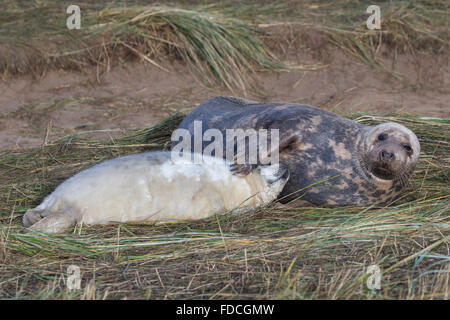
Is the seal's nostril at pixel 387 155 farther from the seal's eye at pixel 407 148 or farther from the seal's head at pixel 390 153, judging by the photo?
the seal's eye at pixel 407 148

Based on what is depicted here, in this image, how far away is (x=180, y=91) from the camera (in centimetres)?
716

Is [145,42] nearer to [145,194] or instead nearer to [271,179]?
[271,179]

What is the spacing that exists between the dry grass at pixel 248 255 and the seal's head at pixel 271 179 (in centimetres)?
9

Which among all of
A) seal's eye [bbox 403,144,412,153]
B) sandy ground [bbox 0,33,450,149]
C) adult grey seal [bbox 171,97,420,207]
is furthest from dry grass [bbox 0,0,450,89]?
seal's eye [bbox 403,144,412,153]

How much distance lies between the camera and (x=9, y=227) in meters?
3.17

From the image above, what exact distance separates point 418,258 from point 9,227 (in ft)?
6.65

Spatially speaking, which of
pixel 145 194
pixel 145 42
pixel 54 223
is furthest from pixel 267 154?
pixel 145 42

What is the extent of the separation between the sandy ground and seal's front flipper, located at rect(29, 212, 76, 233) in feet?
9.23

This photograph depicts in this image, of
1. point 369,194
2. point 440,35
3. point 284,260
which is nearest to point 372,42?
point 440,35

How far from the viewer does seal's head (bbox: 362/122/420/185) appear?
375cm

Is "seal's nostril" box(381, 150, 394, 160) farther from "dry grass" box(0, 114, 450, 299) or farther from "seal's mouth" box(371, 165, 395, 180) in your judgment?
"dry grass" box(0, 114, 450, 299)

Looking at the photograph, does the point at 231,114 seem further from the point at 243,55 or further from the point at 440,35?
the point at 440,35

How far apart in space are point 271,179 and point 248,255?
0.88m
